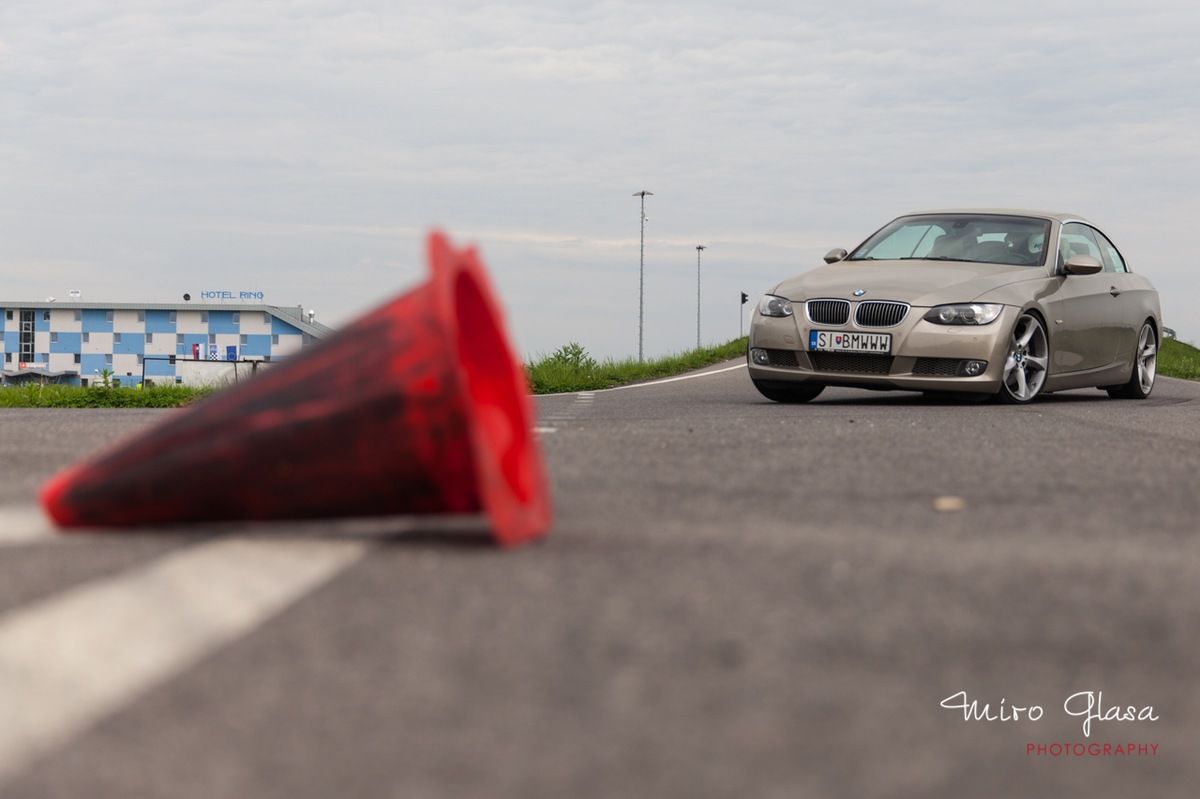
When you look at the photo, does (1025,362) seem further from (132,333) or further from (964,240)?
A: (132,333)

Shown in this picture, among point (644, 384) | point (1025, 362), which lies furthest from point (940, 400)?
point (644, 384)

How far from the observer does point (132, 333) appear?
12062 cm

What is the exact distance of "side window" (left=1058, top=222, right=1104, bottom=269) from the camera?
11227mm

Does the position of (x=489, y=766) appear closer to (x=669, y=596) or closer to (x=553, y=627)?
(x=553, y=627)

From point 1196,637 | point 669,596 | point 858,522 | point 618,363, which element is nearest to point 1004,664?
point 1196,637

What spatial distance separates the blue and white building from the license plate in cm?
11183

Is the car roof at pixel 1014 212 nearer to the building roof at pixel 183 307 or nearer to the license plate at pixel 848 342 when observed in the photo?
the license plate at pixel 848 342

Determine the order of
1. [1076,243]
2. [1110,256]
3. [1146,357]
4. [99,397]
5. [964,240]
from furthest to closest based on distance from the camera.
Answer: [99,397]
[1146,357]
[1110,256]
[1076,243]
[964,240]

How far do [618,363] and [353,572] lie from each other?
17.0 meters

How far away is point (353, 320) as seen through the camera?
383 cm

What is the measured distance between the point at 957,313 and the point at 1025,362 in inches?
34.4

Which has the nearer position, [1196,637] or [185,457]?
[1196,637]

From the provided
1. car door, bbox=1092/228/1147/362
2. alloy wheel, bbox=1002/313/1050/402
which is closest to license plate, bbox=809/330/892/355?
alloy wheel, bbox=1002/313/1050/402

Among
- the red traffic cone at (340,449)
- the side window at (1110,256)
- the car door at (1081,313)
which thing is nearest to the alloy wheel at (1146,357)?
Result: the side window at (1110,256)
